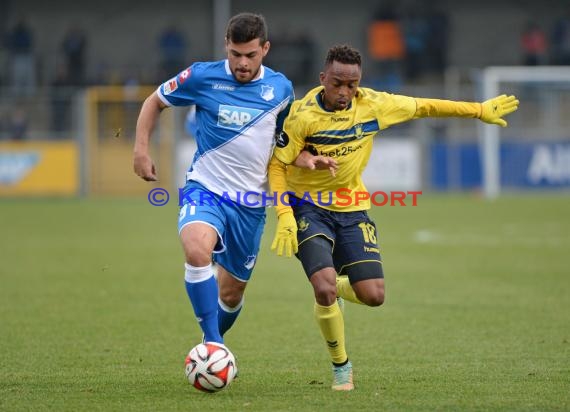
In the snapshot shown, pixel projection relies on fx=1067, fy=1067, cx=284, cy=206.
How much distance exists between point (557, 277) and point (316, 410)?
7.41m

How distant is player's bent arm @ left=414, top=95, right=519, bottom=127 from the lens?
7.00 m

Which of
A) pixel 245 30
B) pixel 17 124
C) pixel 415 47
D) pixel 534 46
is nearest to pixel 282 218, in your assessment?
pixel 245 30

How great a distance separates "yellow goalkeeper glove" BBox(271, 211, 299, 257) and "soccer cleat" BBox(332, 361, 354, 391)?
0.76 meters

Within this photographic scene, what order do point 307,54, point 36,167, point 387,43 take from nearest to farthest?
point 36,167, point 307,54, point 387,43

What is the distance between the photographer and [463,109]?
705 cm

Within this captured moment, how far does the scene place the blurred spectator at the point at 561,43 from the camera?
30.5m

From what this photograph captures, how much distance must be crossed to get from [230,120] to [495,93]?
2055cm

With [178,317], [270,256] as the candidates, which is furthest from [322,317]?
[270,256]

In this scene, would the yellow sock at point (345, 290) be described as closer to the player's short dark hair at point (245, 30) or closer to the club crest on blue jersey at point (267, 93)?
the club crest on blue jersey at point (267, 93)

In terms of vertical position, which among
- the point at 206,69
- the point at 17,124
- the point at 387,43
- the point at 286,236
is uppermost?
the point at 206,69

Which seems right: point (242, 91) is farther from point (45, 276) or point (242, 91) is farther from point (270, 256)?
point (270, 256)

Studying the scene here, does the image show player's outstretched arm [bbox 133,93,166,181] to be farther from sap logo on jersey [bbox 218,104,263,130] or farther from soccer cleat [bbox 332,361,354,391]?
soccer cleat [bbox 332,361,354,391]

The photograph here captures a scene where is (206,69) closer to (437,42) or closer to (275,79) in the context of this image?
(275,79)

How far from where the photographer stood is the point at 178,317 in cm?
977
